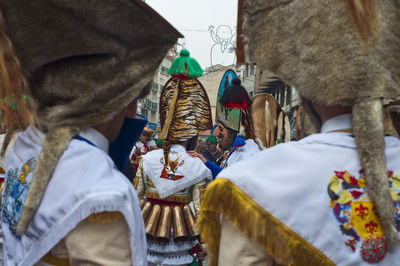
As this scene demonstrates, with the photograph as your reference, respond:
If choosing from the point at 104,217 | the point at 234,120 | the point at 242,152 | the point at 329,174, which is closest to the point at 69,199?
the point at 104,217

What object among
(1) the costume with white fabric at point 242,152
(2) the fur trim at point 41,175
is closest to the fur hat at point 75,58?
(2) the fur trim at point 41,175

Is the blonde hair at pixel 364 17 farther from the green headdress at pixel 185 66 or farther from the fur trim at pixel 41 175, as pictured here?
the green headdress at pixel 185 66

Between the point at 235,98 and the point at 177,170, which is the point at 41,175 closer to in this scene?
the point at 177,170

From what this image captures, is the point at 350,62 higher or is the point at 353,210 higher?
the point at 350,62

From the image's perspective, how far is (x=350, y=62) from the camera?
156 cm

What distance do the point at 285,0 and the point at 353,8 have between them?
273mm

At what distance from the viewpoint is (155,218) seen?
4.65 metres

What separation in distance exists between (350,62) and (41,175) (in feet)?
4.24

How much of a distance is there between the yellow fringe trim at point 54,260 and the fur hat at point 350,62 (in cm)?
118

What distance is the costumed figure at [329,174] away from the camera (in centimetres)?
155

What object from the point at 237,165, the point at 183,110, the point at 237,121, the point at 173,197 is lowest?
the point at 173,197

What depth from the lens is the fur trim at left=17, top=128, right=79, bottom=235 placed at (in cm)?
153

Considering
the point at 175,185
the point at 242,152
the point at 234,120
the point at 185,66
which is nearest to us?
the point at 185,66

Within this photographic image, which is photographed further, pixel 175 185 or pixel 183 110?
pixel 175 185
